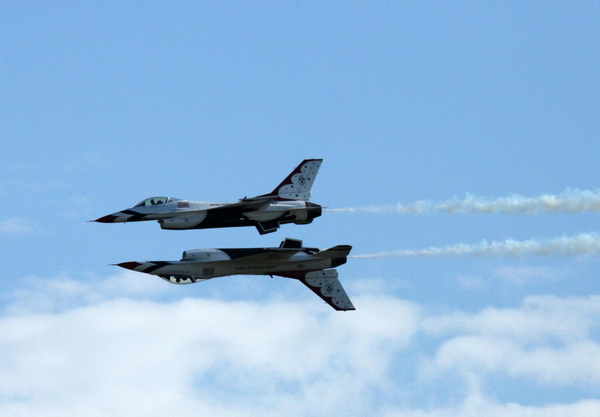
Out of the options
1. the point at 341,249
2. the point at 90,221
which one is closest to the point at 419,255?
the point at 341,249

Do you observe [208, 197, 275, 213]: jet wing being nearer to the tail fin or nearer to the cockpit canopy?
the tail fin

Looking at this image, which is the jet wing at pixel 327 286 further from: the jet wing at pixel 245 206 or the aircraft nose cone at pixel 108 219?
the aircraft nose cone at pixel 108 219

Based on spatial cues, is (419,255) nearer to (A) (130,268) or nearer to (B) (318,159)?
(B) (318,159)

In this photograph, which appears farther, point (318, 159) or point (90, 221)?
point (318, 159)

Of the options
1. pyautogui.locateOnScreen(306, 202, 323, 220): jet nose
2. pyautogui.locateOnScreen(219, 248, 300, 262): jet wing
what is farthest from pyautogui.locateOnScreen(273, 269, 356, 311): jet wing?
pyautogui.locateOnScreen(306, 202, 323, 220): jet nose

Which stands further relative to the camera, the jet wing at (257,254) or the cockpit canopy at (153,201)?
the cockpit canopy at (153,201)

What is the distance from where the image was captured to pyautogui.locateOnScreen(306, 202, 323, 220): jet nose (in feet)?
219

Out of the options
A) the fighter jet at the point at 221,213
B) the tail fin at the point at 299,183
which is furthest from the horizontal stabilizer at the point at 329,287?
the tail fin at the point at 299,183

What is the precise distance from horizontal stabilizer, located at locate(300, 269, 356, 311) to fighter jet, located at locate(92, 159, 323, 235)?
3.02 metres

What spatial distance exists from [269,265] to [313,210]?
375cm

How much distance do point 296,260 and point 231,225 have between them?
13.1 ft

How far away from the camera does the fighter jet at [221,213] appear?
2566 inches

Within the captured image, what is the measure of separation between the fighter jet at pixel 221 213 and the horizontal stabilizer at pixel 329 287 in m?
3.02

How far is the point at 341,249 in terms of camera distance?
220ft
